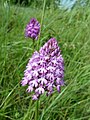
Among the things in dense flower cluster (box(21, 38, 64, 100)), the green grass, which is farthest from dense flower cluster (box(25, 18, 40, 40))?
dense flower cluster (box(21, 38, 64, 100))

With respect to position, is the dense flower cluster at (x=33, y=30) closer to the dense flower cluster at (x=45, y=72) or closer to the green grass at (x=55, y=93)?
the green grass at (x=55, y=93)

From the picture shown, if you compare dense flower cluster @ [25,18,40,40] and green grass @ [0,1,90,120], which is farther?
dense flower cluster @ [25,18,40,40]

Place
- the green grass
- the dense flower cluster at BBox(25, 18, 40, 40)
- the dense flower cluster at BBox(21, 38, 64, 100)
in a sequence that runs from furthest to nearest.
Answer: the dense flower cluster at BBox(25, 18, 40, 40), the green grass, the dense flower cluster at BBox(21, 38, 64, 100)

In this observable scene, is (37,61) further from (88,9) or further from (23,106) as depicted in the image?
(88,9)

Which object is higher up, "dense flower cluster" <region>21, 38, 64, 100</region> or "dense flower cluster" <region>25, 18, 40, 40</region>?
"dense flower cluster" <region>21, 38, 64, 100</region>

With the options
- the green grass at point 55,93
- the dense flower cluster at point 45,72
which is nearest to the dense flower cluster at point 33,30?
the green grass at point 55,93

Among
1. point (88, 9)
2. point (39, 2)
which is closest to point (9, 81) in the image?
point (88, 9)

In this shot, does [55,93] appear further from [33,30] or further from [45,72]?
[45,72]

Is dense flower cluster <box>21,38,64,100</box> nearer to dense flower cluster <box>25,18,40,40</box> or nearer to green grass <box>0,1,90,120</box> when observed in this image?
green grass <box>0,1,90,120</box>

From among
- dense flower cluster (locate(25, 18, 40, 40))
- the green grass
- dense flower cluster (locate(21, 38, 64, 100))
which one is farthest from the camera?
dense flower cluster (locate(25, 18, 40, 40))
